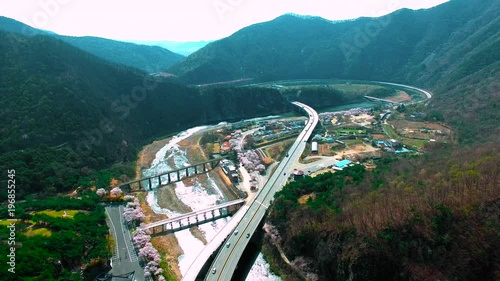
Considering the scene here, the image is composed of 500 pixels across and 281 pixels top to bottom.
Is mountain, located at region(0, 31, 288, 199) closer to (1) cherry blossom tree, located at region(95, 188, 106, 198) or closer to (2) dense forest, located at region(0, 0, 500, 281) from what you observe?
(2) dense forest, located at region(0, 0, 500, 281)

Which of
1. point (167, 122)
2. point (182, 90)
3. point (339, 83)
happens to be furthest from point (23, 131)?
point (339, 83)

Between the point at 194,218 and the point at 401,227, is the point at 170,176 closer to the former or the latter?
the point at 194,218

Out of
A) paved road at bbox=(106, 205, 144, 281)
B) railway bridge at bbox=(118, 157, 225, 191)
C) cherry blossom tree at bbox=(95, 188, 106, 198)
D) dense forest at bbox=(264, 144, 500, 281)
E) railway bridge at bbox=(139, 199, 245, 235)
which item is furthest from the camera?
railway bridge at bbox=(118, 157, 225, 191)

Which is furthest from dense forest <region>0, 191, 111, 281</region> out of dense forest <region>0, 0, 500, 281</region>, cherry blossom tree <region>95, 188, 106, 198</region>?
cherry blossom tree <region>95, 188, 106, 198</region>

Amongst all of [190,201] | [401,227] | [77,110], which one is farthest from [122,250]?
[77,110]

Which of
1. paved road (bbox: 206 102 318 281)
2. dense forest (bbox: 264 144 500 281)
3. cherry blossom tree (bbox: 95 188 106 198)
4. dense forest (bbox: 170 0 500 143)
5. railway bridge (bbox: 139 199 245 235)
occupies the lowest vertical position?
railway bridge (bbox: 139 199 245 235)

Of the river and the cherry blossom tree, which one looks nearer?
the river
